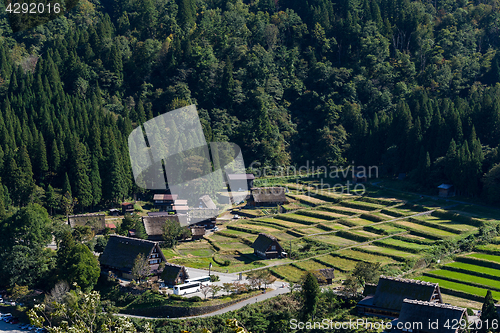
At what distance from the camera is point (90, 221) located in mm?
46938

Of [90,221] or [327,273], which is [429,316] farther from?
[90,221]

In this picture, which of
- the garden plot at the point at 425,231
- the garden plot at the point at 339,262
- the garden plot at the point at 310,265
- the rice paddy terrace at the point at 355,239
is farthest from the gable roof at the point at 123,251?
the garden plot at the point at 425,231

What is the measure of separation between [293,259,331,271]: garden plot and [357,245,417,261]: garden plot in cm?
424

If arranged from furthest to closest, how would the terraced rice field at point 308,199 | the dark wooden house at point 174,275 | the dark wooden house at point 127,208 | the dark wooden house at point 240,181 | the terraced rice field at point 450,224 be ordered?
1. the dark wooden house at point 240,181
2. the terraced rice field at point 308,199
3. the dark wooden house at point 127,208
4. the terraced rice field at point 450,224
5. the dark wooden house at point 174,275

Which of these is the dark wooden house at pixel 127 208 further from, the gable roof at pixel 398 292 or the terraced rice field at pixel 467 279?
the gable roof at pixel 398 292

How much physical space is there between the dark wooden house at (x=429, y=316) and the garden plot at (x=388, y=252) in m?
11.7

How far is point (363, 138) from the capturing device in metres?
65.7

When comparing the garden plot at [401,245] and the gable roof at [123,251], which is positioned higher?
the gable roof at [123,251]

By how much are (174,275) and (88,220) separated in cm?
1475

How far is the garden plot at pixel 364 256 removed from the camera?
129 feet

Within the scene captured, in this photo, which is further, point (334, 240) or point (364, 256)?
point (334, 240)

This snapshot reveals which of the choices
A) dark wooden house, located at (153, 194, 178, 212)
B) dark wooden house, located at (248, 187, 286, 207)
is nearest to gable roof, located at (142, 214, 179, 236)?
dark wooden house, located at (153, 194, 178, 212)

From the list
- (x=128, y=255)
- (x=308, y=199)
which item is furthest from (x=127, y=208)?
(x=308, y=199)

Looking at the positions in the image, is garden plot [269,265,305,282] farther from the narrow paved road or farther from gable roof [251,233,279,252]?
gable roof [251,233,279,252]
